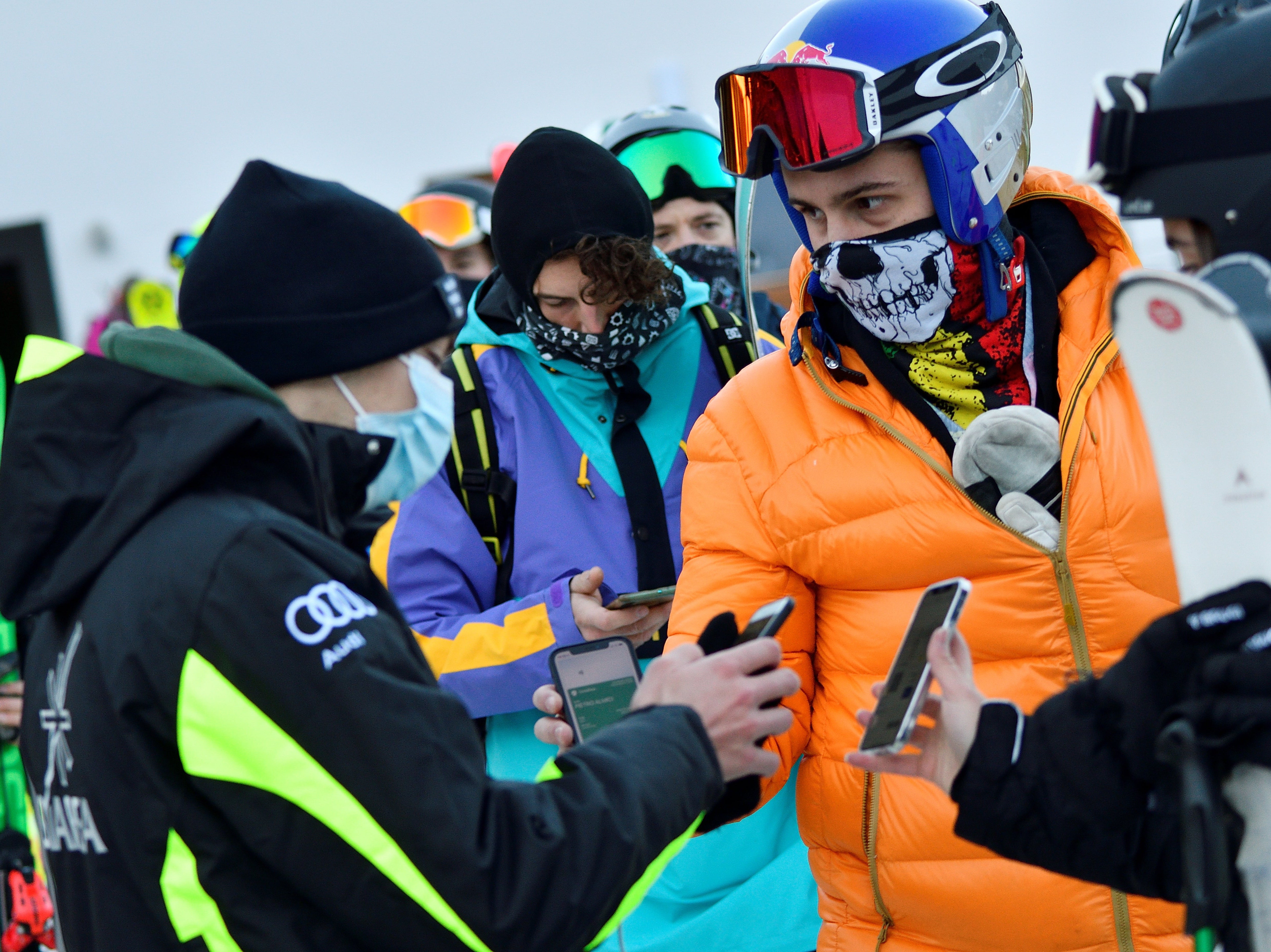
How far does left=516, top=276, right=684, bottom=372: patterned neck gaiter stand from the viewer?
2.77 meters

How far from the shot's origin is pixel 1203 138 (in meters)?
1.48

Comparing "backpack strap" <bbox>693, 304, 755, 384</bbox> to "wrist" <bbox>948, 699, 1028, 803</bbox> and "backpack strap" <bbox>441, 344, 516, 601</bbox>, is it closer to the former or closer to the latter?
"backpack strap" <bbox>441, 344, 516, 601</bbox>

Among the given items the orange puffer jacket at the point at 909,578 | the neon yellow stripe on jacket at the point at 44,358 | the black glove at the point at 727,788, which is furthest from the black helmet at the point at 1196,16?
the neon yellow stripe on jacket at the point at 44,358

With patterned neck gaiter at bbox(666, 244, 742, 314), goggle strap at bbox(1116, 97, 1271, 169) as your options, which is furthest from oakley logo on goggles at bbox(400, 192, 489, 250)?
goggle strap at bbox(1116, 97, 1271, 169)

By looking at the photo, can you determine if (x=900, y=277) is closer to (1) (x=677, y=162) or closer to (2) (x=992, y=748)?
(2) (x=992, y=748)

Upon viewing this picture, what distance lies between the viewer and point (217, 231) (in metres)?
1.73

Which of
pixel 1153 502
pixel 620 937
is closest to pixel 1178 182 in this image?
pixel 1153 502

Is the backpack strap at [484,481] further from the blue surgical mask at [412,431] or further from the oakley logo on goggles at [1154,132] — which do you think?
the oakley logo on goggles at [1154,132]

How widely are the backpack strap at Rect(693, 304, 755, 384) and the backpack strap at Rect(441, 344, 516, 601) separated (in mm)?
507

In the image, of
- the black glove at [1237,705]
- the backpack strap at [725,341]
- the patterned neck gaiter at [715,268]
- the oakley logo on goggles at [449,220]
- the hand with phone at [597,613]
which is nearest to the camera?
the black glove at [1237,705]

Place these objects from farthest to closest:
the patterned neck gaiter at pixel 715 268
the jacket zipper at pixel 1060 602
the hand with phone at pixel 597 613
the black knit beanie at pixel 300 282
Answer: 1. the patterned neck gaiter at pixel 715 268
2. the hand with phone at pixel 597 613
3. the jacket zipper at pixel 1060 602
4. the black knit beanie at pixel 300 282

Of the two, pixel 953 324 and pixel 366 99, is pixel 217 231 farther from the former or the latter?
pixel 366 99

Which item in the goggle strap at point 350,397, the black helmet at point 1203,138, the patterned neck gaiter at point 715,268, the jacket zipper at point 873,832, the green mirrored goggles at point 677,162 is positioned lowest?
the jacket zipper at point 873,832

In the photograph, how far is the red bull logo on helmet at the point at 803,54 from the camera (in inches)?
81.2
